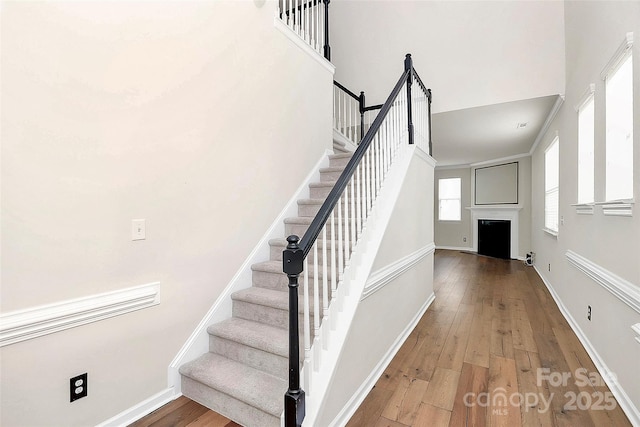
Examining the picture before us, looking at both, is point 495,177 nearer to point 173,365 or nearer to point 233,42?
point 233,42

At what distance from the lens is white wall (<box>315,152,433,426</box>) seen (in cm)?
176

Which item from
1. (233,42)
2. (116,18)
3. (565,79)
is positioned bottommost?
(116,18)

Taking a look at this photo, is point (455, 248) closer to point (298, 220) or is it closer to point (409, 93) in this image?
point (409, 93)

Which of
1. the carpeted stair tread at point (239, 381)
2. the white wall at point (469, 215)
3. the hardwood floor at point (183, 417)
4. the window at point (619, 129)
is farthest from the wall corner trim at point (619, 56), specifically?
the white wall at point (469, 215)

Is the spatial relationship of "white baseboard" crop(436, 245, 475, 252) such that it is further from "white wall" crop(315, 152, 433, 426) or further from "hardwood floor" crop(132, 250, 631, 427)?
"white wall" crop(315, 152, 433, 426)

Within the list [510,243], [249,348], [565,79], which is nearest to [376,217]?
[249,348]

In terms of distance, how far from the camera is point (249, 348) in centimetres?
202

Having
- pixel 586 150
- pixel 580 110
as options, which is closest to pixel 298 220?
pixel 586 150

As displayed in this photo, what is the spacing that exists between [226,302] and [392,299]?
1339 mm

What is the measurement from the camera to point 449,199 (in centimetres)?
942

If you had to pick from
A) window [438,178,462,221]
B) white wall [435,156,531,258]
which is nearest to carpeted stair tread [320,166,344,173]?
white wall [435,156,531,258]

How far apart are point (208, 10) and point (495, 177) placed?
8.10 meters

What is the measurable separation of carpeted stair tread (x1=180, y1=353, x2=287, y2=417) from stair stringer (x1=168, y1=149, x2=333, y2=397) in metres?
0.06

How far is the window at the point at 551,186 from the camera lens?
4492 mm
